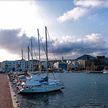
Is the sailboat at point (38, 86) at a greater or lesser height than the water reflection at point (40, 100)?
greater

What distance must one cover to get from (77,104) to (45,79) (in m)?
15.3

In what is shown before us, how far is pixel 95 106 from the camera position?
1508 inches

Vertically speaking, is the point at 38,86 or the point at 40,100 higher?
the point at 38,86

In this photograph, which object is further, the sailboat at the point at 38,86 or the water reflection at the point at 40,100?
the sailboat at the point at 38,86

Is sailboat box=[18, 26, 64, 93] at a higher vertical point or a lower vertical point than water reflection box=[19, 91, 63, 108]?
higher

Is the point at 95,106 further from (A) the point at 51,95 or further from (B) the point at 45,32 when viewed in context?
(B) the point at 45,32

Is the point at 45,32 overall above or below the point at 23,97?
above

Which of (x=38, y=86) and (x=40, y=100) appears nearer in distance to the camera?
(x=40, y=100)

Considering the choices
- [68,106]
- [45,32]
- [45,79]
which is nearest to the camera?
[68,106]

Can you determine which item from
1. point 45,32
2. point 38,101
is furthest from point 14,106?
point 45,32

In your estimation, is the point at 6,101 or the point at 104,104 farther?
the point at 104,104

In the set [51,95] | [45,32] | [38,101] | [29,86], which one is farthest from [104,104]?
[45,32]

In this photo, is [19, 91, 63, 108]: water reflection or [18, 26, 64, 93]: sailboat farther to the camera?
[18, 26, 64, 93]: sailboat

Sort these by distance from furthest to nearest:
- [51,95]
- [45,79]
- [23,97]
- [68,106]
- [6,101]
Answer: [45,79]
[51,95]
[23,97]
[68,106]
[6,101]
